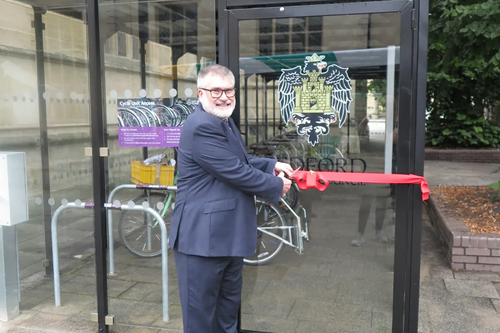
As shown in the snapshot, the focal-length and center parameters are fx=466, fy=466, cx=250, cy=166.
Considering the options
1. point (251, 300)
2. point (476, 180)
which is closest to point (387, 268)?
point (251, 300)

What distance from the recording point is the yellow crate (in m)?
3.65

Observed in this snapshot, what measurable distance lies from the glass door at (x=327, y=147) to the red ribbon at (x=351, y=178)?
6.0 inches

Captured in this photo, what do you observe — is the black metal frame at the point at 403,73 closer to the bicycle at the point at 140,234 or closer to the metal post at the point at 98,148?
the metal post at the point at 98,148

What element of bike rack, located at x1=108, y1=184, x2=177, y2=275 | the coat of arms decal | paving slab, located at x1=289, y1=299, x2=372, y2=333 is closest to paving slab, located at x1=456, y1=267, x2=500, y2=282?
paving slab, located at x1=289, y1=299, x2=372, y2=333

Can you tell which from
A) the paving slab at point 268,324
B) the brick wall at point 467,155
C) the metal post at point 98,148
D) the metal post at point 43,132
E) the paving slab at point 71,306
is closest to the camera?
the metal post at point 98,148

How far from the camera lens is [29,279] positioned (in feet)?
14.3

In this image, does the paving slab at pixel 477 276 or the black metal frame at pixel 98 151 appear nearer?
the black metal frame at pixel 98 151

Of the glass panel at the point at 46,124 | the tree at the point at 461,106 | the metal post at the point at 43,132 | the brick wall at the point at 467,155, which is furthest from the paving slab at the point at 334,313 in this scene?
the brick wall at the point at 467,155

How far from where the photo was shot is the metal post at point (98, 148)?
3.26m

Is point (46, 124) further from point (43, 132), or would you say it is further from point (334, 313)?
point (334, 313)

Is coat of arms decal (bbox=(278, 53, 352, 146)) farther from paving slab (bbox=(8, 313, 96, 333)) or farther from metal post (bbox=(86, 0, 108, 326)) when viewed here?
paving slab (bbox=(8, 313, 96, 333))

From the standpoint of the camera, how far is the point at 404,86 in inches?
111

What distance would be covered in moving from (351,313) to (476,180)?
717 cm

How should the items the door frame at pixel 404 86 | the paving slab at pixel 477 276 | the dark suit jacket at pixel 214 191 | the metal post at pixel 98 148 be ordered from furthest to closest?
the paving slab at pixel 477 276
the metal post at pixel 98 148
the door frame at pixel 404 86
the dark suit jacket at pixel 214 191
